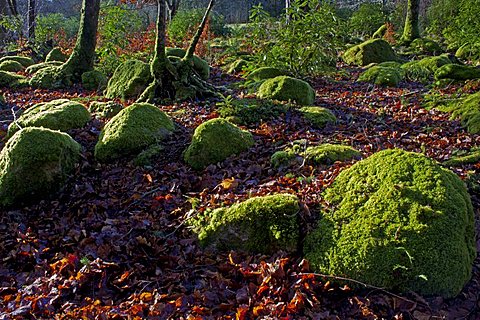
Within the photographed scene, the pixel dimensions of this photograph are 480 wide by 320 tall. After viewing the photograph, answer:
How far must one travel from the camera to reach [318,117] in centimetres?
716

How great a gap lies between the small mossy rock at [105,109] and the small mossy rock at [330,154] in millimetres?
4259

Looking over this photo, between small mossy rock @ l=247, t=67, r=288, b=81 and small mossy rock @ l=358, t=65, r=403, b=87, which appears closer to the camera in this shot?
small mossy rock @ l=247, t=67, r=288, b=81

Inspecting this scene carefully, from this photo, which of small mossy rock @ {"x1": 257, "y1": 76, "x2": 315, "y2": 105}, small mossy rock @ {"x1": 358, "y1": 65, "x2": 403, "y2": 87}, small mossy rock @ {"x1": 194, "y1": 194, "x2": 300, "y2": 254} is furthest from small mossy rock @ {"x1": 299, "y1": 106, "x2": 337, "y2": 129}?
small mossy rock @ {"x1": 358, "y1": 65, "x2": 403, "y2": 87}

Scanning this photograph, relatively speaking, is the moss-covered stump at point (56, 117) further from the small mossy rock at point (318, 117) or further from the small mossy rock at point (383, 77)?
the small mossy rock at point (383, 77)

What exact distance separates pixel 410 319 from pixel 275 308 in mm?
993

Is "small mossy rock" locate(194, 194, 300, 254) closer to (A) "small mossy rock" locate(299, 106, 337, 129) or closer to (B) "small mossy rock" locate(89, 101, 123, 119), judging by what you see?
(A) "small mossy rock" locate(299, 106, 337, 129)

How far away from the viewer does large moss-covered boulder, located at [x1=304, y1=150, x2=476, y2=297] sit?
10.3ft

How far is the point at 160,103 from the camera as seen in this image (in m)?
8.52

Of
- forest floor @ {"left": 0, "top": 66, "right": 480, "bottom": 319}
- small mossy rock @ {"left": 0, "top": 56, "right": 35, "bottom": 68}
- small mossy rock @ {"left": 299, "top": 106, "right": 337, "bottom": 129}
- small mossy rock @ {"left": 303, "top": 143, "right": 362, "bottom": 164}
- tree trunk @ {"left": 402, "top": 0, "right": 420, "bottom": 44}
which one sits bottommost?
small mossy rock @ {"left": 0, "top": 56, "right": 35, "bottom": 68}

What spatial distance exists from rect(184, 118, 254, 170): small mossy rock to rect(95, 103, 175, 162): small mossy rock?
0.86 metres

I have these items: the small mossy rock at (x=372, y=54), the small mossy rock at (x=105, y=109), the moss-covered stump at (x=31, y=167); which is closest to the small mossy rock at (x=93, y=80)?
the small mossy rock at (x=105, y=109)

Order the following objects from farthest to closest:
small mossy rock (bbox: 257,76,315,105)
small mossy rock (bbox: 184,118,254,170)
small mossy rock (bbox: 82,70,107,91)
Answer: small mossy rock (bbox: 82,70,107,91)
small mossy rock (bbox: 257,76,315,105)
small mossy rock (bbox: 184,118,254,170)

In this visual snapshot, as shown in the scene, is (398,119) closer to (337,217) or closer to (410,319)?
(337,217)

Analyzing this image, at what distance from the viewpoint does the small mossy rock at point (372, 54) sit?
48.2ft
